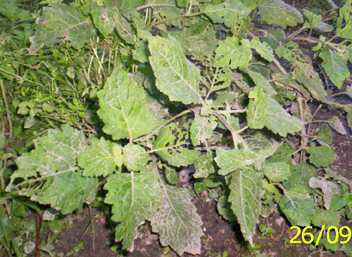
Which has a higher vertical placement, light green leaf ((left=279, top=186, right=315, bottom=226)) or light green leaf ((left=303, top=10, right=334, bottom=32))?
light green leaf ((left=303, top=10, right=334, bottom=32))

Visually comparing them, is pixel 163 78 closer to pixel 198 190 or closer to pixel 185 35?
pixel 185 35

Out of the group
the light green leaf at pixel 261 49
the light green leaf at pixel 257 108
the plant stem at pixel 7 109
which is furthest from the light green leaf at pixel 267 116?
the plant stem at pixel 7 109

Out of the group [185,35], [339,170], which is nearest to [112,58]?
[185,35]

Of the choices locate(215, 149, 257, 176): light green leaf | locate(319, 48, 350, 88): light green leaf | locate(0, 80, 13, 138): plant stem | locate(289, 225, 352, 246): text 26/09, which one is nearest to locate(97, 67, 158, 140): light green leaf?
locate(215, 149, 257, 176): light green leaf

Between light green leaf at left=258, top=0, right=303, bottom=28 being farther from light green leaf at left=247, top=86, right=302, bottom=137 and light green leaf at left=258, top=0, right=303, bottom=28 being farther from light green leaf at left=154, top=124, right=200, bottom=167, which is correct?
light green leaf at left=154, top=124, right=200, bottom=167

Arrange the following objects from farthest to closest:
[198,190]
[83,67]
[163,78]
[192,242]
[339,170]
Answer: [339,170], [198,190], [83,67], [192,242], [163,78]

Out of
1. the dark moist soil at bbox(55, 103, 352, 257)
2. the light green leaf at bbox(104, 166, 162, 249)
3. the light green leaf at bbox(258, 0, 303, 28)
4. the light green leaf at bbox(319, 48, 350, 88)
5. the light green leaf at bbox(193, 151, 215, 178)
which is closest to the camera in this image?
the light green leaf at bbox(104, 166, 162, 249)

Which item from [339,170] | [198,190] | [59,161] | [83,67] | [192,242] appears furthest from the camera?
[339,170]
